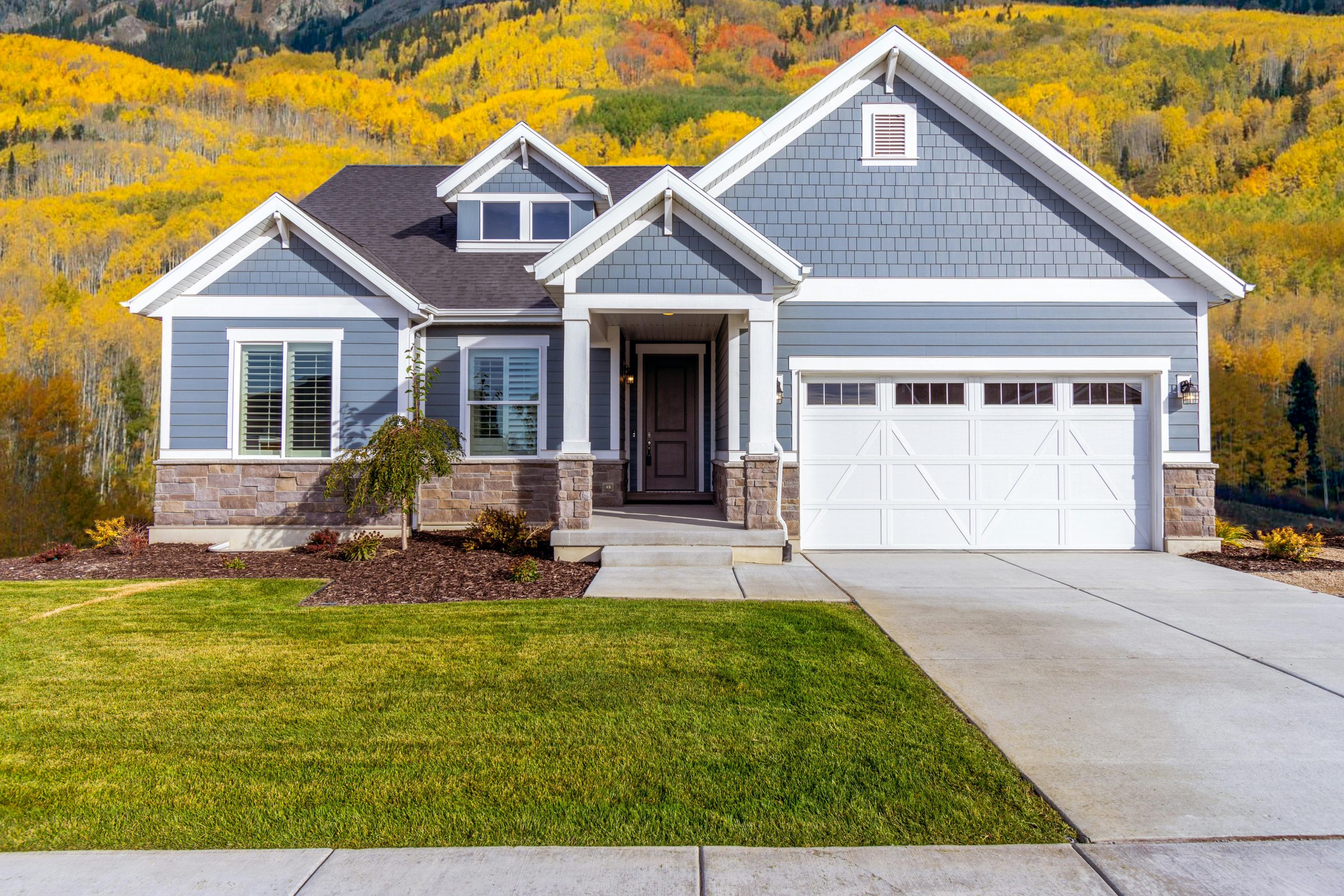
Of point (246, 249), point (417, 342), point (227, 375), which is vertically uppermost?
point (246, 249)

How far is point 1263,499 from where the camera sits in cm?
3534

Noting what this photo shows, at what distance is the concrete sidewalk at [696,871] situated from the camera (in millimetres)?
2701

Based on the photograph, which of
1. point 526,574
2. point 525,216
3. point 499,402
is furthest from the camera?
point 525,216

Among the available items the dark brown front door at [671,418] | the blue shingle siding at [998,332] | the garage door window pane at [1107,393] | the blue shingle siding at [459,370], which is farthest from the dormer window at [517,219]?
the garage door window pane at [1107,393]

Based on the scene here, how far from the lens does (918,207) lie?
1084 cm

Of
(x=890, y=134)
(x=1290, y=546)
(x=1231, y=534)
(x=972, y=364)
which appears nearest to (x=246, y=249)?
(x=890, y=134)

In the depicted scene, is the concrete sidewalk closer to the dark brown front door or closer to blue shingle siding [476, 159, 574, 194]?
the dark brown front door

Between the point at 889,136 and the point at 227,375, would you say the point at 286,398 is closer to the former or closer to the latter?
the point at 227,375

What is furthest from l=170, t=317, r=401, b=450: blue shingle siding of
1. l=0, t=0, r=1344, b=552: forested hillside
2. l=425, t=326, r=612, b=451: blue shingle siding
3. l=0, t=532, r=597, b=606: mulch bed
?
l=0, t=0, r=1344, b=552: forested hillside

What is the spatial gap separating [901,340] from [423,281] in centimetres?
731

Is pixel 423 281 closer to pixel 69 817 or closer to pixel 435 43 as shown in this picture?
pixel 69 817

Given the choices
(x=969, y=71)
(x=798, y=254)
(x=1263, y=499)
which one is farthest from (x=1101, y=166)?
(x=798, y=254)

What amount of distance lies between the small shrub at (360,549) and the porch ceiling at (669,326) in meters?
4.11

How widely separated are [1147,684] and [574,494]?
6131 millimetres
